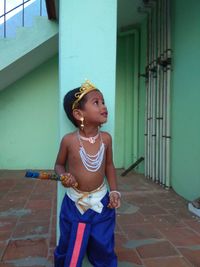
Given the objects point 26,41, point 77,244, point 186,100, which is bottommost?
point 77,244

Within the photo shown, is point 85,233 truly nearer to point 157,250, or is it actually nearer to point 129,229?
point 157,250

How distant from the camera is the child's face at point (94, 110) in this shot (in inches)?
67.6

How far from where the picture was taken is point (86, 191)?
175 centimetres

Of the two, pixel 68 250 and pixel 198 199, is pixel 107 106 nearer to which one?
pixel 68 250

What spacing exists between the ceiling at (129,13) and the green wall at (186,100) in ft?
2.84

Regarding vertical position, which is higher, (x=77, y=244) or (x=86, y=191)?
(x=86, y=191)

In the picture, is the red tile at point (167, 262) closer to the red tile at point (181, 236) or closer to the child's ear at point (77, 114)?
the red tile at point (181, 236)

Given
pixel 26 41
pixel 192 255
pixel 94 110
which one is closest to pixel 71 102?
pixel 94 110

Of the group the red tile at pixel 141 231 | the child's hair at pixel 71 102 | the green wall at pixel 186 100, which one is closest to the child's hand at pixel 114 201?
the child's hair at pixel 71 102

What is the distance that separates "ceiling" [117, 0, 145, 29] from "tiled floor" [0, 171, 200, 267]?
295 cm

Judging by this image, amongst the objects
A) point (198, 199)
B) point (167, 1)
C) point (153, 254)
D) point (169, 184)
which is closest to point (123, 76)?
point (167, 1)

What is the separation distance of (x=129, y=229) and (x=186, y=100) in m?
1.97

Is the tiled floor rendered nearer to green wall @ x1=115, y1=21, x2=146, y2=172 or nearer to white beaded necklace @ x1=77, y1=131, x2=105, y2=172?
white beaded necklace @ x1=77, y1=131, x2=105, y2=172

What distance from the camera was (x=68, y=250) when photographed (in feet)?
5.58
